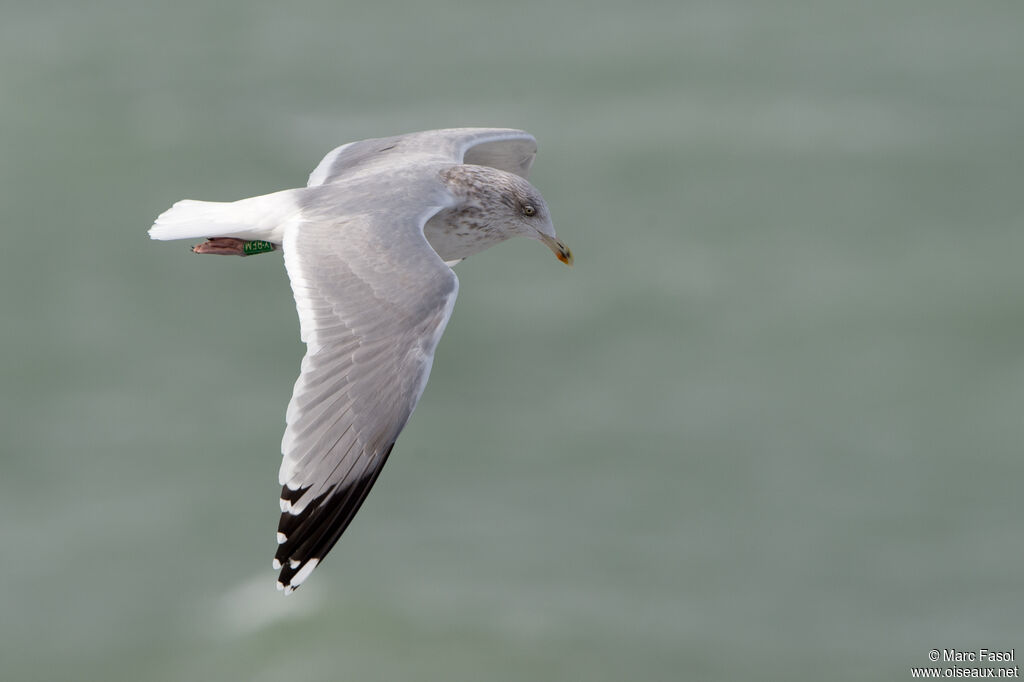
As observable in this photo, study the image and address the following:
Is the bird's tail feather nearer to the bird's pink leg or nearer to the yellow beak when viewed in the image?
the bird's pink leg

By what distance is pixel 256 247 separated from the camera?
5.50m

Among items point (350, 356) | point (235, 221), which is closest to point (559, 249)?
point (235, 221)

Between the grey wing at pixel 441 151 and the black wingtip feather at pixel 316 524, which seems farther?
the grey wing at pixel 441 151

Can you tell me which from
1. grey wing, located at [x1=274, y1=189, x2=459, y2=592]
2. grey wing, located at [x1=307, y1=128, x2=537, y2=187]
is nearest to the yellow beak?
grey wing, located at [x1=307, y1=128, x2=537, y2=187]

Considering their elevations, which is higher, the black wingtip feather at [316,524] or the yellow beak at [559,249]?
the yellow beak at [559,249]

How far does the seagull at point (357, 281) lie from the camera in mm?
4523

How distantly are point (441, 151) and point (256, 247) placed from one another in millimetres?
916

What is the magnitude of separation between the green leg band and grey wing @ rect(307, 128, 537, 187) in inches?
18.4

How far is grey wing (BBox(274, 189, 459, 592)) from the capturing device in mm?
4504

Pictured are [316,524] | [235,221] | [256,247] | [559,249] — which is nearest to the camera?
[316,524]

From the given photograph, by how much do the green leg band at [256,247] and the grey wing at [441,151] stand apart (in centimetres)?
47

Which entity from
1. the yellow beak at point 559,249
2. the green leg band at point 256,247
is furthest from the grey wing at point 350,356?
the yellow beak at point 559,249

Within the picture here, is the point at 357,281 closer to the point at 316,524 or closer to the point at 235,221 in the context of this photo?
the point at 235,221

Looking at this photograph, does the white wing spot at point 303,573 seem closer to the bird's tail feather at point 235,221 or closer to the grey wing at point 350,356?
the grey wing at point 350,356
